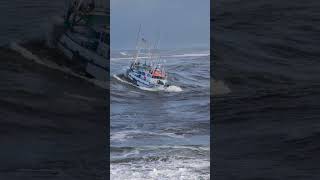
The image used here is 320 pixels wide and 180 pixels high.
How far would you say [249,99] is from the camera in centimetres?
399

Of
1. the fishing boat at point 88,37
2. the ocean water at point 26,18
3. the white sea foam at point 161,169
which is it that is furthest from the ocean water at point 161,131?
the ocean water at point 26,18

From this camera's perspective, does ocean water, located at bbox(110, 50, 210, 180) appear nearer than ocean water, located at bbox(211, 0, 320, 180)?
No

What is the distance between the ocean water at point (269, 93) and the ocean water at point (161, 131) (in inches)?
6.0

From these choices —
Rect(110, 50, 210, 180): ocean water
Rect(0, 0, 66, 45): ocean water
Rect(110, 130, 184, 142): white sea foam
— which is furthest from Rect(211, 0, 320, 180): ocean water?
Rect(0, 0, 66, 45): ocean water

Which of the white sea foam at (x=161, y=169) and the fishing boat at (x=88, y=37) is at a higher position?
the fishing boat at (x=88, y=37)

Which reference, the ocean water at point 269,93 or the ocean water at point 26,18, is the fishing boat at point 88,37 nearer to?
the ocean water at point 26,18

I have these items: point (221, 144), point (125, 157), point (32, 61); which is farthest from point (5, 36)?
point (221, 144)

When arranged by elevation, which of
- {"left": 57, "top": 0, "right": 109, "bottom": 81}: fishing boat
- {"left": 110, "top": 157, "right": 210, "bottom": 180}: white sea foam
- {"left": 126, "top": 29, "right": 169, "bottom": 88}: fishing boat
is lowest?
{"left": 110, "top": 157, "right": 210, "bottom": 180}: white sea foam

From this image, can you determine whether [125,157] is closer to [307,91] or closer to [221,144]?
[221,144]

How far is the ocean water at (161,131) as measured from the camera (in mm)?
4074

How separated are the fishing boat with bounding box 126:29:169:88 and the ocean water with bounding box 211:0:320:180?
484 mm

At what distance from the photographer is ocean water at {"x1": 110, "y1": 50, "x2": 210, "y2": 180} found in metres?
4.07

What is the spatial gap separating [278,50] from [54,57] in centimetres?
189

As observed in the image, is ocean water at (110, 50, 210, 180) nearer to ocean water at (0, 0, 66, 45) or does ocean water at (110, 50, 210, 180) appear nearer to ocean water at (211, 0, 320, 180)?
ocean water at (211, 0, 320, 180)
